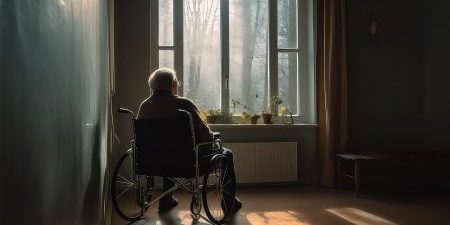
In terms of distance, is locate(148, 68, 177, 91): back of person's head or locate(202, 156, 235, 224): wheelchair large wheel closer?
locate(202, 156, 235, 224): wheelchair large wheel

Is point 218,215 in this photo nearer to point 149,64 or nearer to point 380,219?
point 380,219

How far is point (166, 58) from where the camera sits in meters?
4.70

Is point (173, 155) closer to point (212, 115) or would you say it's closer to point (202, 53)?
point (212, 115)

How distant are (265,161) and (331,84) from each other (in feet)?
3.51

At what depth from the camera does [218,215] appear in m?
3.29

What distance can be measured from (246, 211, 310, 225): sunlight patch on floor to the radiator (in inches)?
43.9

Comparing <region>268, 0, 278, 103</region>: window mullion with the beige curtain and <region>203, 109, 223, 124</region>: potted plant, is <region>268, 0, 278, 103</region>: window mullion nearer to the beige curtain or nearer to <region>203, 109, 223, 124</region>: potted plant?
the beige curtain

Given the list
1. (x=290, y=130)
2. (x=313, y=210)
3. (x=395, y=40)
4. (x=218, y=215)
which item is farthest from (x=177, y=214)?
(x=395, y=40)

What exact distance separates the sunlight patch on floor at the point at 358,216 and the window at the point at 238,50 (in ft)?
5.07

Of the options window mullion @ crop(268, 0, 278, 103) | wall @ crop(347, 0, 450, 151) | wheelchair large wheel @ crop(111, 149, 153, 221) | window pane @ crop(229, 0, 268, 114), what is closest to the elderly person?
wheelchair large wheel @ crop(111, 149, 153, 221)

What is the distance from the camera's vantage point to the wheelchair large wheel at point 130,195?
3035mm

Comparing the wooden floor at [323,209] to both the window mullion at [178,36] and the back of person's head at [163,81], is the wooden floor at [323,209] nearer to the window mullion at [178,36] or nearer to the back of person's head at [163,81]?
the back of person's head at [163,81]

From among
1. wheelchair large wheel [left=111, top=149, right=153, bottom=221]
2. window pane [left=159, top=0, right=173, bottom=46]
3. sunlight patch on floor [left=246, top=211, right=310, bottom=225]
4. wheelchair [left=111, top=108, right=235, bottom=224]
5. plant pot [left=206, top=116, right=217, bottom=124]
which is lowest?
sunlight patch on floor [left=246, top=211, right=310, bottom=225]

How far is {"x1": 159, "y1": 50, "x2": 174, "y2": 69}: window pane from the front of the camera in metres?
4.68
